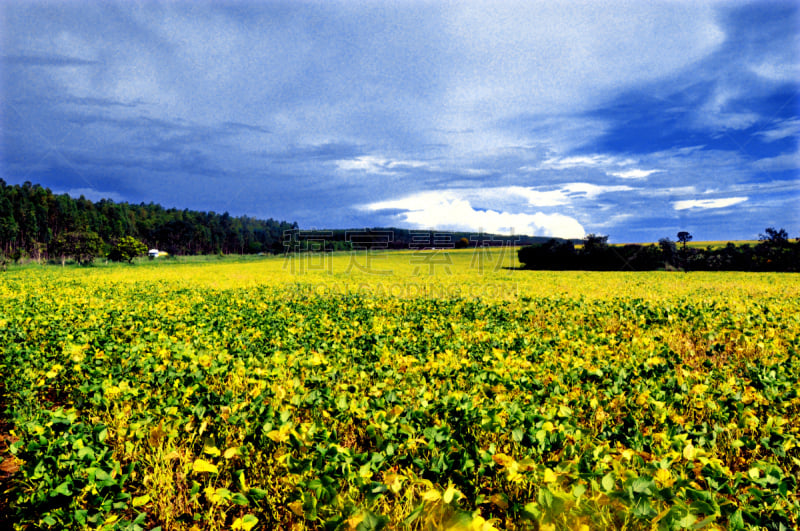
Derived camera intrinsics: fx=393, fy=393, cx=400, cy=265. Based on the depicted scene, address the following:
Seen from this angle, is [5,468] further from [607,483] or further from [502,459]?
[607,483]

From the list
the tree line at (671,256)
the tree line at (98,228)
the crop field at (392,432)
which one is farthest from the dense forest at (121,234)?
the crop field at (392,432)

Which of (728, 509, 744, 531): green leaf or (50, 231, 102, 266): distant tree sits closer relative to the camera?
(728, 509, 744, 531): green leaf

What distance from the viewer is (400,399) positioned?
16.1 feet

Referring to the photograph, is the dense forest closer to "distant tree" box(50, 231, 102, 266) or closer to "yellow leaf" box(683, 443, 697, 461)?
"distant tree" box(50, 231, 102, 266)

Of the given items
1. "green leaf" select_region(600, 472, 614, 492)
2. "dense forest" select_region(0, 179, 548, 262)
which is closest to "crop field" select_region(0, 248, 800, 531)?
"green leaf" select_region(600, 472, 614, 492)

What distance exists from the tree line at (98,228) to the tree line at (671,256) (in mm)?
76255

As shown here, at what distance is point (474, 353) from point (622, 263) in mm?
46718

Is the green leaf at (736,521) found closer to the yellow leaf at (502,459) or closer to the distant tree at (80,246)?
the yellow leaf at (502,459)

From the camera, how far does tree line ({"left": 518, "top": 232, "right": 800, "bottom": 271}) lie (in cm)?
4112

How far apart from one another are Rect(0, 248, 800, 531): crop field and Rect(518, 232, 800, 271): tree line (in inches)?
1645

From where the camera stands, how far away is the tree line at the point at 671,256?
1619 inches

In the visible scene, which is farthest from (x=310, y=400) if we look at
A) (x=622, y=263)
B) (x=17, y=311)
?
(x=622, y=263)

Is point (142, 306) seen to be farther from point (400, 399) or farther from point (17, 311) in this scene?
point (400, 399)

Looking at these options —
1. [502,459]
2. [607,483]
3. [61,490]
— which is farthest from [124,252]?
[607,483]
